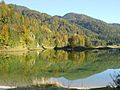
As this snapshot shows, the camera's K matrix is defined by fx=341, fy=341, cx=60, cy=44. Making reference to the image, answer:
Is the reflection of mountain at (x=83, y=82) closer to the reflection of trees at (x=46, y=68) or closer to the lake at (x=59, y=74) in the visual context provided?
the lake at (x=59, y=74)

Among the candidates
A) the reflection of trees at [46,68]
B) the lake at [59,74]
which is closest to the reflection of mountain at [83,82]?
→ the lake at [59,74]

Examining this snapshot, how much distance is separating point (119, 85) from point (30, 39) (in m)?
173

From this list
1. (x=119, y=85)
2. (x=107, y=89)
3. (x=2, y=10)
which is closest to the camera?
(x=119, y=85)

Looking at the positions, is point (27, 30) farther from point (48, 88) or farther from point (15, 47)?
point (48, 88)

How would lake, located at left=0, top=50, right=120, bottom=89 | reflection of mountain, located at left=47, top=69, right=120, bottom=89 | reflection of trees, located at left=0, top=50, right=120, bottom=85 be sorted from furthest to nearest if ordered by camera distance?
1. reflection of trees, located at left=0, top=50, right=120, bottom=85
2. lake, located at left=0, top=50, right=120, bottom=89
3. reflection of mountain, located at left=47, top=69, right=120, bottom=89

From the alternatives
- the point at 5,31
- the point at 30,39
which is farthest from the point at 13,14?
the point at 5,31

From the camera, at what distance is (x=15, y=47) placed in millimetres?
163250

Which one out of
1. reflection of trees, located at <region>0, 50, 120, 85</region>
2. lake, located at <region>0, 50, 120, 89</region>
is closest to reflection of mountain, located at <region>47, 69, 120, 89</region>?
lake, located at <region>0, 50, 120, 89</region>

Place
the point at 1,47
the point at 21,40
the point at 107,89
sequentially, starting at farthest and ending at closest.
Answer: the point at 21,40 → the point at 1,47 → the point at 107,89

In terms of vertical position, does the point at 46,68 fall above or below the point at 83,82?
below

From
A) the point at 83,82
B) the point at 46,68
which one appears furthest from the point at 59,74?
the point at 46,68

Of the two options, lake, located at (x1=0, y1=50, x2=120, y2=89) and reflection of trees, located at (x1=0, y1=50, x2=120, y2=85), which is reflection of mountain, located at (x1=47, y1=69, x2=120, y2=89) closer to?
lake, located at (x1=0, y1=50, x2=120, y2=89)

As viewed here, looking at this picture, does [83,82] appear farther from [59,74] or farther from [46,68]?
[46,68]

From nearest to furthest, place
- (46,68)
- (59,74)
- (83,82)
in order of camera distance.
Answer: (83,82) → (59,74) → (46,68)
